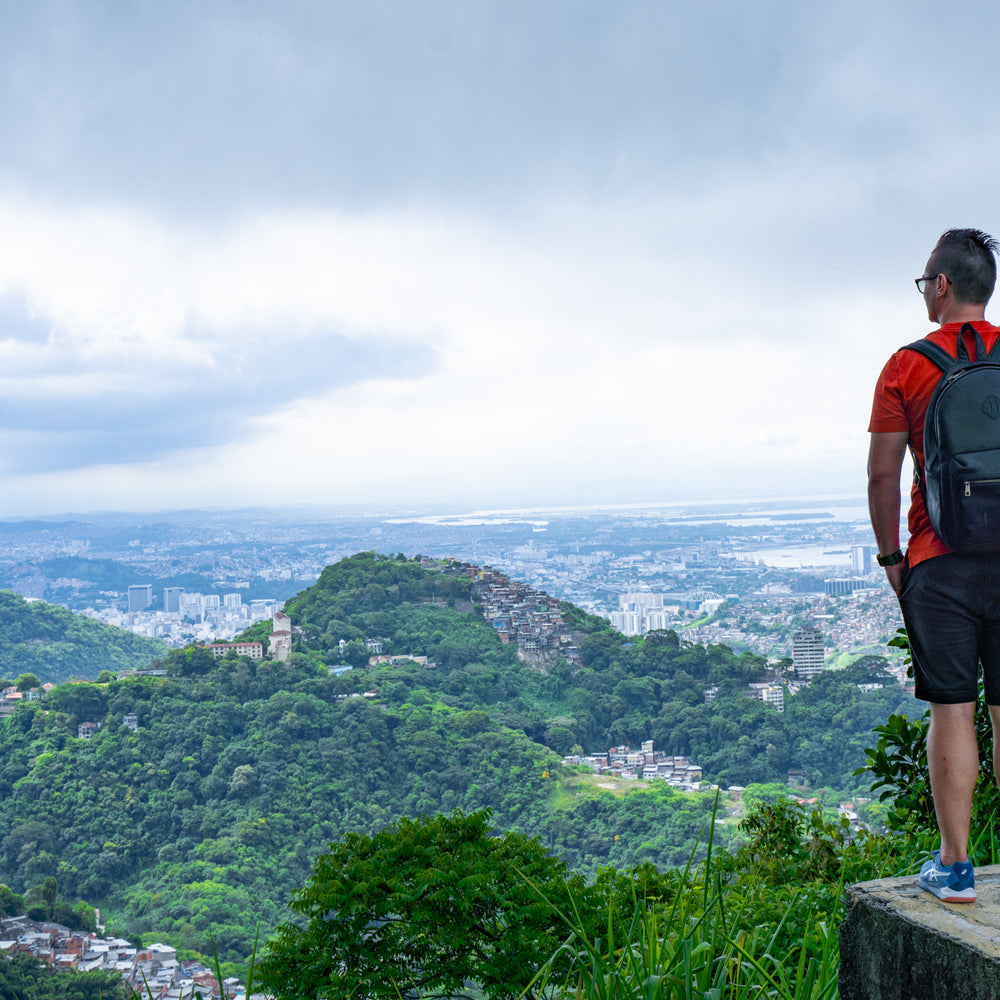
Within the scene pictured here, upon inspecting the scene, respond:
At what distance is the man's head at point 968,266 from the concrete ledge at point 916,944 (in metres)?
0.88

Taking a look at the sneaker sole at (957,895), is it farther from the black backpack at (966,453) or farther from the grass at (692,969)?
the black backpack at (966,453)

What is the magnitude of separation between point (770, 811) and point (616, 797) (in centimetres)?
2063

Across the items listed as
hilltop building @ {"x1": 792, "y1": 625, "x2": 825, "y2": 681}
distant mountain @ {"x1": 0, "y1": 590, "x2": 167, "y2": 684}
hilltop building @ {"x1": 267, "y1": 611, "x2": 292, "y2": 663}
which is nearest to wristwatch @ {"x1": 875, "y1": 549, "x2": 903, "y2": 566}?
hilltop building @ {"x1": 792, "y1": 625, "x2": 825, "y2": 681}

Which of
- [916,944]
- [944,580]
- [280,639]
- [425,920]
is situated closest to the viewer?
[916,944]

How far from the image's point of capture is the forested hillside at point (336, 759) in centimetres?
2281

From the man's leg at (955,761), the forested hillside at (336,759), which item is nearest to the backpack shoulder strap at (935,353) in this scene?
the man's leg at (955,761)

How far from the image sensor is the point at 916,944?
45.6 inches

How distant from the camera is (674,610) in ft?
147

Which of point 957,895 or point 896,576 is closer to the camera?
point 957,895

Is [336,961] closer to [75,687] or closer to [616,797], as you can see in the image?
[616,797]

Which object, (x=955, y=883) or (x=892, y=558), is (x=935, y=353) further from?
(x=955, y=883)

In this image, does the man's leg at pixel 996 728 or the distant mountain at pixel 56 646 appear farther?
the distant mountain at pixel 56 646

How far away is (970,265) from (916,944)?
971 mm

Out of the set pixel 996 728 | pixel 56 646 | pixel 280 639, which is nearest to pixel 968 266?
pixel 996 728
